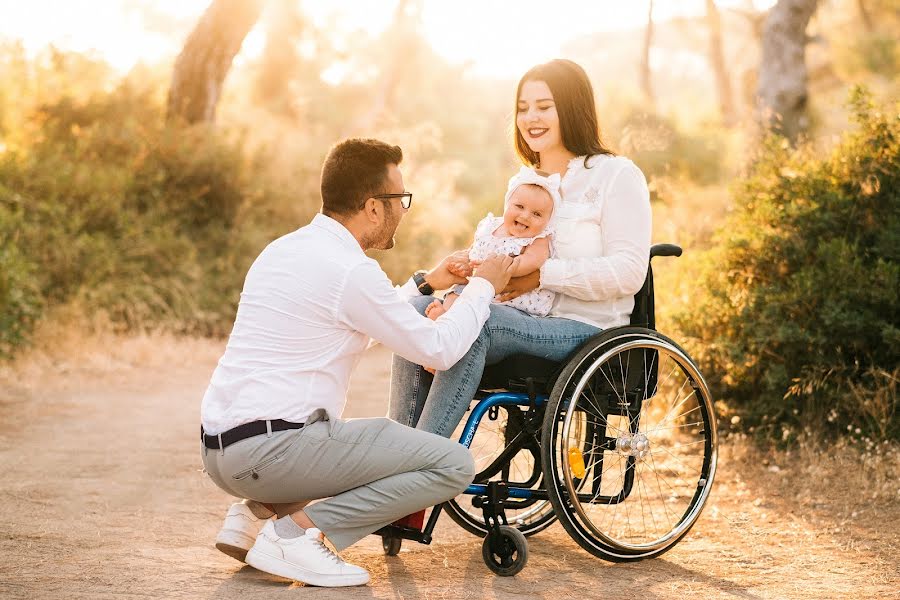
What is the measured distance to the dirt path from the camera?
315 cm

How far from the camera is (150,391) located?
22.9ft

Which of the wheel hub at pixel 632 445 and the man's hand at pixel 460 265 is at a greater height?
the man's hand at pixel 460 265

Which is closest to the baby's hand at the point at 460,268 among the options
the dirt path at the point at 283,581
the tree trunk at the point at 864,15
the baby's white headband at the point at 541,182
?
the baby's white headband at the point at 541,182

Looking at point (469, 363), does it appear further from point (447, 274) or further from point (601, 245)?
point (601, 245)

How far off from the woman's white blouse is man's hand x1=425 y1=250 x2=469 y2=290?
0.29 metres

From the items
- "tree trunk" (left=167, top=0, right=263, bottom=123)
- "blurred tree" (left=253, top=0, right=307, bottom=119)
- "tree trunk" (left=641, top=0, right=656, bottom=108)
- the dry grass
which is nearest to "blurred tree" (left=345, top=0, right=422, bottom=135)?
"blurred tree" (left=253, top=0, right=307, bottom=119)

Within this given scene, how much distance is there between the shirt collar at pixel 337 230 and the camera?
3.17 m

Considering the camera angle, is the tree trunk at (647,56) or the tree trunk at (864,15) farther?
the tree trunk at (864,15)

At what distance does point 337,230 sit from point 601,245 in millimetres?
941

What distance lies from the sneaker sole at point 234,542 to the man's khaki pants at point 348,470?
0.12 meters

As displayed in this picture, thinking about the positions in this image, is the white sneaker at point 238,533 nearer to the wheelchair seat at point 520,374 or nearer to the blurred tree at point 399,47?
the wheelchair seat at point 520,374

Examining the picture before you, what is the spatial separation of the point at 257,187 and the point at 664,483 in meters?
6.39

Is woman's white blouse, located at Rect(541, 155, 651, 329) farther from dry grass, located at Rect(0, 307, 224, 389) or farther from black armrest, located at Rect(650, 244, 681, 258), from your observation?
dry grass, located at Rect(0, 307, 224, 389)

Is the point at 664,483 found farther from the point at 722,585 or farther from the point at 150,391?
the point at 150,391
